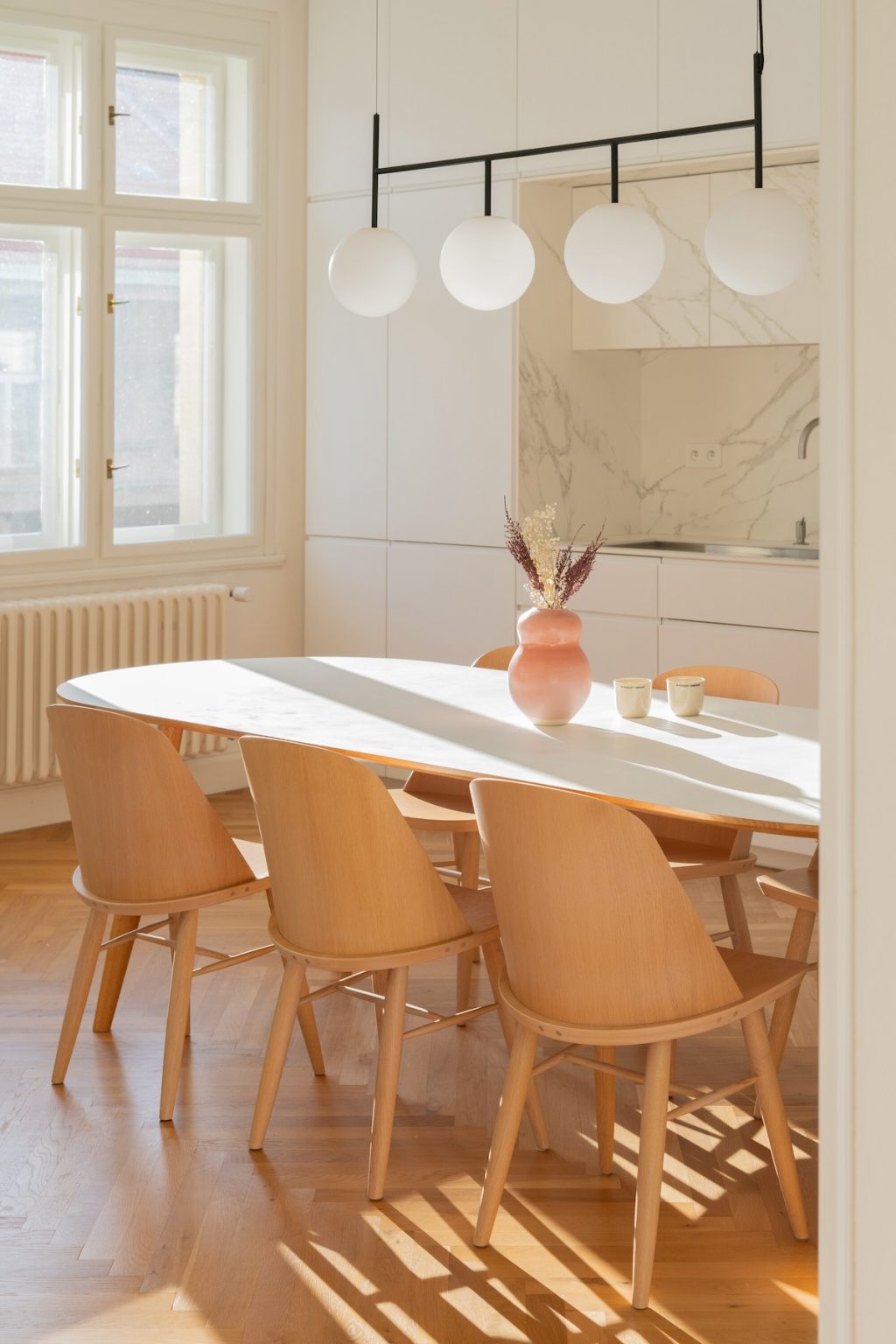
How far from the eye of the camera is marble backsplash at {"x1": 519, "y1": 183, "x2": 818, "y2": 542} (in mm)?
5594

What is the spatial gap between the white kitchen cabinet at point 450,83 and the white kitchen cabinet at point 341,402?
34cm

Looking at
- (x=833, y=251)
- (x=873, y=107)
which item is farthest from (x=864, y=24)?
(x=833, y=251)

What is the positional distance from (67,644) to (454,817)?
2403 millimetres

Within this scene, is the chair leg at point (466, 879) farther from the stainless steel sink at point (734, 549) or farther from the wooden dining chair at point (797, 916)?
the stainless steel sink at point (734, 549)

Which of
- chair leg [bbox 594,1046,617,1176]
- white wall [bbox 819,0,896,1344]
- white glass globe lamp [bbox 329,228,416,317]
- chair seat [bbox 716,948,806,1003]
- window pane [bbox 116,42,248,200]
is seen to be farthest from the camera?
window pane [bbox 116,42,248,200]

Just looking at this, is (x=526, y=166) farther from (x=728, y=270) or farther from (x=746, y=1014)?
(x=746, y=1014)

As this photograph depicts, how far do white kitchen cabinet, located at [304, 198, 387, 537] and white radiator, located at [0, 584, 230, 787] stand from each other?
0.65 metres

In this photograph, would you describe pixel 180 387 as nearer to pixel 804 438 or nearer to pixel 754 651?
pixel 804 438

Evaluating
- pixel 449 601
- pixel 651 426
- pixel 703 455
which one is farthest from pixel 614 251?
pixel 651 426

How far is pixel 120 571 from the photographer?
226 inches

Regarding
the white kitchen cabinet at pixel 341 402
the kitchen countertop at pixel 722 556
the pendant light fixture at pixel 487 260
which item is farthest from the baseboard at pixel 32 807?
the pendant light fixture at pixel 487 260

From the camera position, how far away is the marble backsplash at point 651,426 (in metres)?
5.59

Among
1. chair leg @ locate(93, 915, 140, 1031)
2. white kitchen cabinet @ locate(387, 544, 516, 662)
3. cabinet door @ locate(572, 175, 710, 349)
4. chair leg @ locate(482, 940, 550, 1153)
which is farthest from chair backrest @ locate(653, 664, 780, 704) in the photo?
cabinet door @ locate(572, 175, 710, 349)

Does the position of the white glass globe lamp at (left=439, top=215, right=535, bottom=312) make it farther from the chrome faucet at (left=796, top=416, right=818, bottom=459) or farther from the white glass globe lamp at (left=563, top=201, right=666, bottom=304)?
the chrome faucet at (left=796, top=416, right=818, bottom=459)
